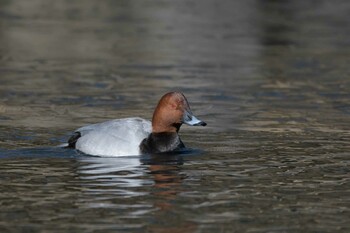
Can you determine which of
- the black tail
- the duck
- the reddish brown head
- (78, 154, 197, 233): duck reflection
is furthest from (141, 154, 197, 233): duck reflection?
the black tail

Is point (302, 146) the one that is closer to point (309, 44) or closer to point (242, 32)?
point (309, 44)

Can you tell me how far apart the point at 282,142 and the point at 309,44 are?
9.92 meters

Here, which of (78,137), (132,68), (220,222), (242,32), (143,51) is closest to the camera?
(220,222)

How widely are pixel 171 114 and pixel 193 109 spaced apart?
304 centimetres

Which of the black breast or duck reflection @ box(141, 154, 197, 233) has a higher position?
the black breast

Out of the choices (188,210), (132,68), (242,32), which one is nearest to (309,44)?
(242,32)

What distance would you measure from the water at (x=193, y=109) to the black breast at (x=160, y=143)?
0.14 meters

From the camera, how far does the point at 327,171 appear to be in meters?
10.3

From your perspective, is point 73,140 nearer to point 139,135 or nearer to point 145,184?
point 139,135

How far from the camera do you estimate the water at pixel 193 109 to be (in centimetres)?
863

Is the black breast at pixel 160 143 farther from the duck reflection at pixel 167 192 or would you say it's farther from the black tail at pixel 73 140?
the black tail at pixel 73 140

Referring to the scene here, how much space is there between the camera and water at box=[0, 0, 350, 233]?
28.3ft

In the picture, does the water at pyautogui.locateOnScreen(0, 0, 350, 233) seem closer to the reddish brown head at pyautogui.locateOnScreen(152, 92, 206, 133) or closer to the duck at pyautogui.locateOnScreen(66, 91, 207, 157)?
the duck at pyautogui.locateOnScreen(66, 91, 207, 157)

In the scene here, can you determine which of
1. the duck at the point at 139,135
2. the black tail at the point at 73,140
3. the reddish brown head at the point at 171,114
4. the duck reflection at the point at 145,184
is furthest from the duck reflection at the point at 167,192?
the black tail at the point at 73,140
